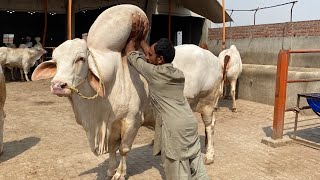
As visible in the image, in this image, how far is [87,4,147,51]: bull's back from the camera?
3164 millimetres

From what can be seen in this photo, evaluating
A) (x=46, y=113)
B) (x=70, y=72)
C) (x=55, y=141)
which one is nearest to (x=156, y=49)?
(x=70, y=72)

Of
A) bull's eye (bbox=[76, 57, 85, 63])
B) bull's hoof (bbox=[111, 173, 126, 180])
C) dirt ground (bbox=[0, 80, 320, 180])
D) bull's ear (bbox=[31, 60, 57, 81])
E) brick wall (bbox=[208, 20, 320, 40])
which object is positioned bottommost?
dirt ground (bbox=[0, 80, 320, 180])

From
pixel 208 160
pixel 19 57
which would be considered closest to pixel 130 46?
pixel 208 160

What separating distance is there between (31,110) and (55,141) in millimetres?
2893

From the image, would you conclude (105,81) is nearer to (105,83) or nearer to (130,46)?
(105,83)

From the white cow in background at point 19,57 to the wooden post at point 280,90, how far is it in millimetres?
10758

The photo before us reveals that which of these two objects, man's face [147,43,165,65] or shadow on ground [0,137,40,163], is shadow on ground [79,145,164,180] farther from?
man's face [147,43,165,65]

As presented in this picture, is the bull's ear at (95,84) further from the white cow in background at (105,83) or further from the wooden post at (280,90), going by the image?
the wooden post at (280,90)

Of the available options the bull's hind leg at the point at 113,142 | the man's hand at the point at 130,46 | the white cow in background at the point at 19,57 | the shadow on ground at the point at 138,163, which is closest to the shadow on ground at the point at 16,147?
the shadow on ground at the point at 138,163

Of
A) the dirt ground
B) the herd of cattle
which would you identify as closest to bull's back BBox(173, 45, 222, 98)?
the herd of cattle

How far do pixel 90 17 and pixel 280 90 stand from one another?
1757 centimetres

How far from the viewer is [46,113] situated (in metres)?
7.72

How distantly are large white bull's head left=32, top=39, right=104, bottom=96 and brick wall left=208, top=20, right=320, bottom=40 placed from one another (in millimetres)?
8064

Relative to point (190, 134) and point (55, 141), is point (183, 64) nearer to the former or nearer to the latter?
point (190, 134)
